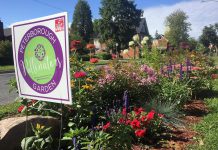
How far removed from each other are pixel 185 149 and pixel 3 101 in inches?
266

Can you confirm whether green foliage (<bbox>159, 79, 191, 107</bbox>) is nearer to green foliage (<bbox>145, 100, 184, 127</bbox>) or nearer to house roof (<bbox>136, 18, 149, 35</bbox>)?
green foliage (<bbox>145, 100, 184, 127</bbox>)

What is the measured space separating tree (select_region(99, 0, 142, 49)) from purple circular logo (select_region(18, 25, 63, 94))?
183ft

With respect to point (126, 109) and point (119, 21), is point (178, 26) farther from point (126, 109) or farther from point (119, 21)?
point (126, 109)

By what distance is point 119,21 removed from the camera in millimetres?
61688

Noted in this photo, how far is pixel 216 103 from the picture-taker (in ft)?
23.9

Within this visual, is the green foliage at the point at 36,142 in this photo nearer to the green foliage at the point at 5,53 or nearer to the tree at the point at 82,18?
the green foliage at the point at 5,53

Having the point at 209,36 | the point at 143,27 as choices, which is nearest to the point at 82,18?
the point at 143,27

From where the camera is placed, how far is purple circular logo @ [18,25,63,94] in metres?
2.55

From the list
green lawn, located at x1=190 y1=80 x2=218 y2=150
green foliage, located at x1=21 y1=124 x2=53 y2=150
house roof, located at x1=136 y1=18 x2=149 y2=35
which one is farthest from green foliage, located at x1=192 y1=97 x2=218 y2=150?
house roof, located at x1=136 y1=18 x2=149 y2=35

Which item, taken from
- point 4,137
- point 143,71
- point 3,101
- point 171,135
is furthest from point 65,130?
point 3,101

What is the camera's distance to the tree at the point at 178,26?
60969 mm

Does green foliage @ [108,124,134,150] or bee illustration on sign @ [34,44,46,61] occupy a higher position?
bee illustration on sign @ [34,44,46,61]

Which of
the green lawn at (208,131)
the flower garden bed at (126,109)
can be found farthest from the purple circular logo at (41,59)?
the green lawn at (208,131)

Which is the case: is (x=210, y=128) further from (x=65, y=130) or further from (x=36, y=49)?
(x=36, y=49)
